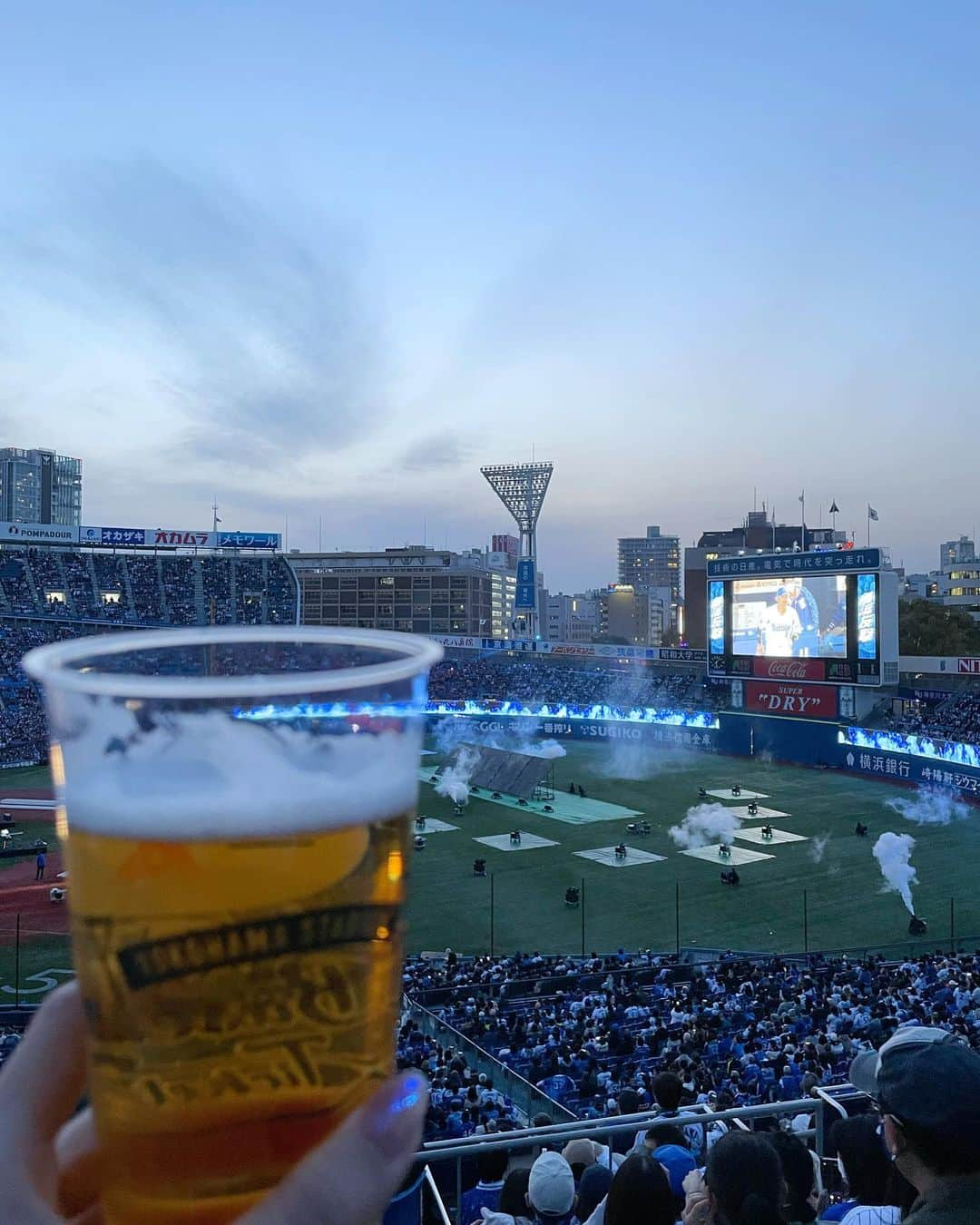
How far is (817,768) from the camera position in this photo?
148 ft

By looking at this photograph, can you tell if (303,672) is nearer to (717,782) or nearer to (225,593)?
(717,782)

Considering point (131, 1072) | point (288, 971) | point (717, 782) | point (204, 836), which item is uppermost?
point (204, 836)

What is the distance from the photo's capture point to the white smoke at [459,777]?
37.6 meters

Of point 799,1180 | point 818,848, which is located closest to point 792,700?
point 818,848

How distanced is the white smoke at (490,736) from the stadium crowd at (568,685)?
3025mm

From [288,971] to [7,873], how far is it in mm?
31071

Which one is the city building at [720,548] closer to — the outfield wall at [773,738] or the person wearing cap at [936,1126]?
the outfield wall at [773,738]

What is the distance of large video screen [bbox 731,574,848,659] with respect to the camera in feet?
142

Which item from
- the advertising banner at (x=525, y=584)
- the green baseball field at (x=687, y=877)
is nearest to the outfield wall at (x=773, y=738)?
the green baseball field at (x=687, y=877)

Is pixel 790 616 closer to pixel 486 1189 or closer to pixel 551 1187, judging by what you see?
pixel 486 1189

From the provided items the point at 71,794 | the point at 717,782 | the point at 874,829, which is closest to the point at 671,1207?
the point at 71,794

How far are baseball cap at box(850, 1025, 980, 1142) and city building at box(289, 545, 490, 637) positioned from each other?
120 metres

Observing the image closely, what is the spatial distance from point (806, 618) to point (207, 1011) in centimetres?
4600

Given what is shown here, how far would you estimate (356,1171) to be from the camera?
4.47 ft
